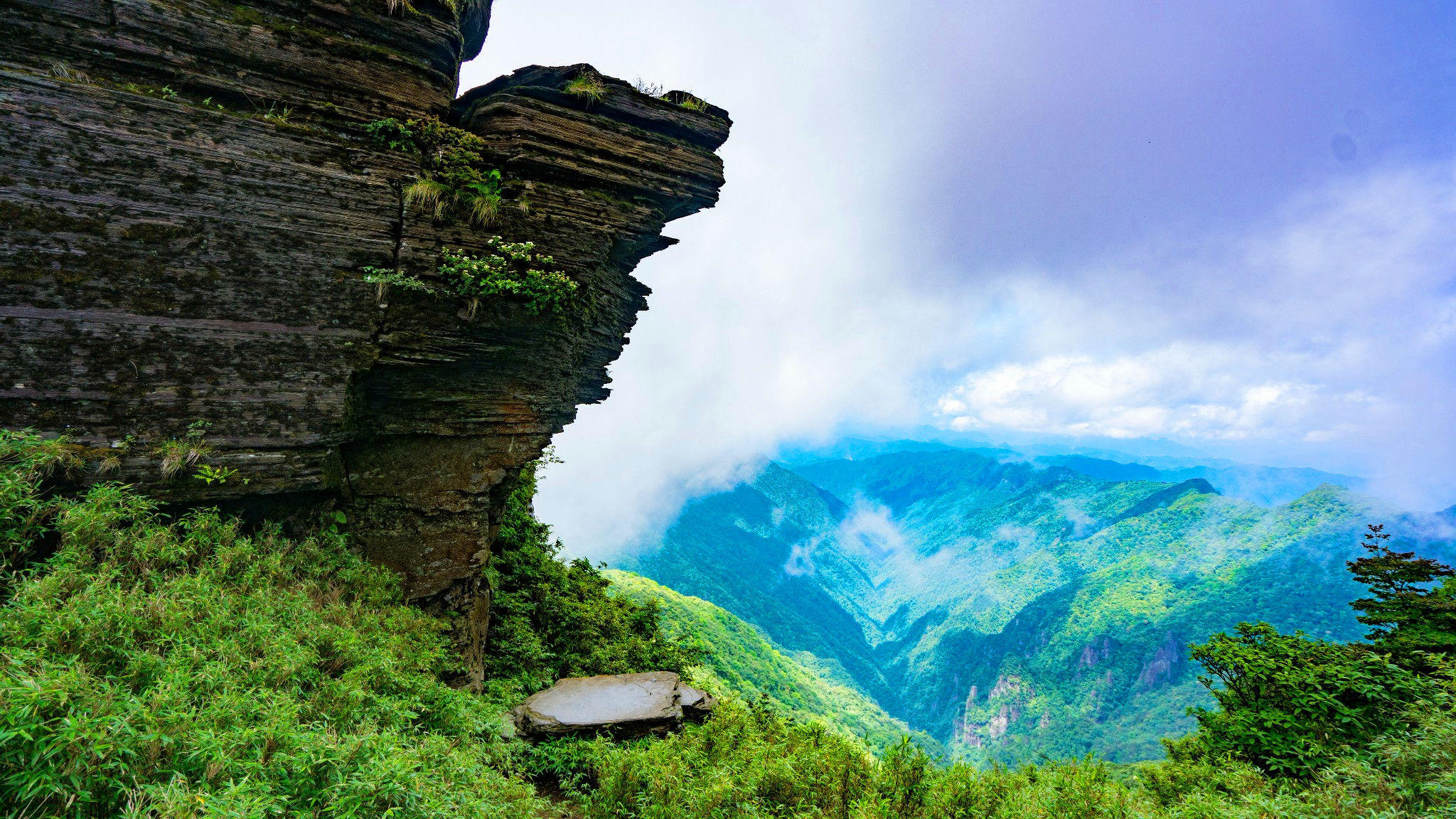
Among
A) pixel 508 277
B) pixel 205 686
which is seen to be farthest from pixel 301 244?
pixel 205 686

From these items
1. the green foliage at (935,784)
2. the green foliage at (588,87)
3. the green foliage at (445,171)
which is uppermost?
the green foliage at (588,87)

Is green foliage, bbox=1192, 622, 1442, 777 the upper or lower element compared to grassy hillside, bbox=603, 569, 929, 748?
upper

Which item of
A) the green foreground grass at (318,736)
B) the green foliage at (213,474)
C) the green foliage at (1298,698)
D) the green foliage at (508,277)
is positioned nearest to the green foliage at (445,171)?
the green foliage at (508,277)

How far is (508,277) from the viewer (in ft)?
30.8

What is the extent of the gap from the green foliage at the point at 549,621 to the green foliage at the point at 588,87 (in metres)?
9.48

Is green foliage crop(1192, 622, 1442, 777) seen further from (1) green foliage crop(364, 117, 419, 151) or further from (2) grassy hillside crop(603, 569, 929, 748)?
(2) grassy hillside crop(603, 569, 929, 748)

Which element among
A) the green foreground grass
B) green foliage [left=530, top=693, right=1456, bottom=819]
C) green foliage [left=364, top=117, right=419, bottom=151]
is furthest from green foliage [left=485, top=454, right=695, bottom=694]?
green foliage [left=364, top=117, right=419, bottom=151]

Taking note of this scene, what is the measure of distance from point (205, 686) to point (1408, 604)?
17.3m

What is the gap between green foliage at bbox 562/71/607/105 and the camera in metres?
10.1

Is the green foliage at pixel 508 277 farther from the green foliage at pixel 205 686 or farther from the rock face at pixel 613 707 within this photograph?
the rock face at pixel 613 707

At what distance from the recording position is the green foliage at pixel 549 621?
11.3 meters

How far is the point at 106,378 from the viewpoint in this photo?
6.98 m

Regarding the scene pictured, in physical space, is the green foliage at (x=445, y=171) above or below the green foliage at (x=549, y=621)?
above

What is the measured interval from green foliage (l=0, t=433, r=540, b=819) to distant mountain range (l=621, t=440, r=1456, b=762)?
8891 cm
